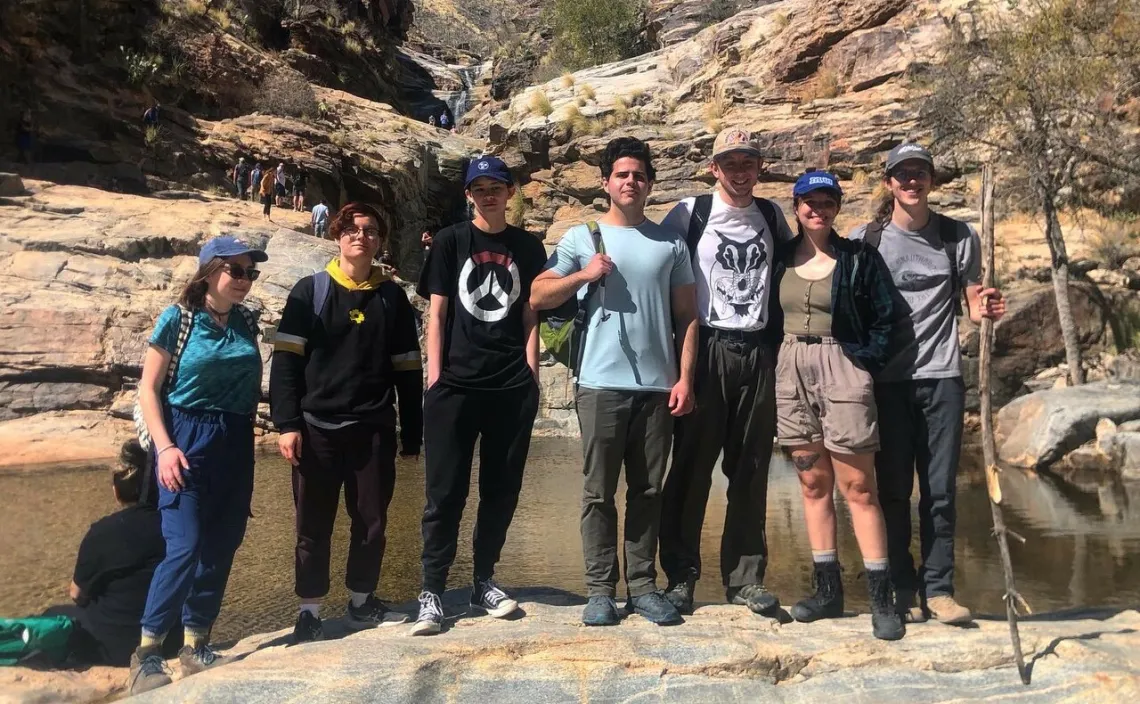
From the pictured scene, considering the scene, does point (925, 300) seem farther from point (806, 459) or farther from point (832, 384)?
point (806, 459)

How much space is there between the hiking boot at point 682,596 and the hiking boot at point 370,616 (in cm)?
127

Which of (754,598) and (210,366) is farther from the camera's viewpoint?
(754,598)

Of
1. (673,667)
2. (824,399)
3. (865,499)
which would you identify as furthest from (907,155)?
(673,667)

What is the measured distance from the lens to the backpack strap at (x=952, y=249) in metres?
3.77

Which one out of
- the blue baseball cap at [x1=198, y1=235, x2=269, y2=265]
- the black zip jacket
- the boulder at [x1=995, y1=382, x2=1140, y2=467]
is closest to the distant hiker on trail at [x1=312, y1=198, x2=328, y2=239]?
the boulder at [x1=995, y1=382, x2=1140, y2=467]

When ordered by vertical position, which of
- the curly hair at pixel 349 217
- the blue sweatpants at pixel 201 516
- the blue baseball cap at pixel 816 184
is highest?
the blue baseball cap at pixel 816 184

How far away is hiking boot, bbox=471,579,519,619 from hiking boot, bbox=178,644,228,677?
44.6 inches

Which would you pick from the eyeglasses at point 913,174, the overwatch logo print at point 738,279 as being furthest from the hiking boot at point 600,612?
the eyeglasses at point 913,174

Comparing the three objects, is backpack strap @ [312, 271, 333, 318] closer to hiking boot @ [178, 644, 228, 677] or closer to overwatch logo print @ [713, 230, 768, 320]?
hiking boot @ [178, 644, 228, 677]

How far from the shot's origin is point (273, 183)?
66.5 feet

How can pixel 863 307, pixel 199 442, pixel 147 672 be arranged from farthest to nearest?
pixel 863 307
pixel 199 442
pixel 147 672

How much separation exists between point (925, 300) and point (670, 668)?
2037 mm

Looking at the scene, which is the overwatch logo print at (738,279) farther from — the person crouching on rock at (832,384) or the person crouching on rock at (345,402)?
the person crouching on rock at (345,402)

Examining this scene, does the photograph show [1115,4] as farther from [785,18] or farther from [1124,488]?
[785,18]
